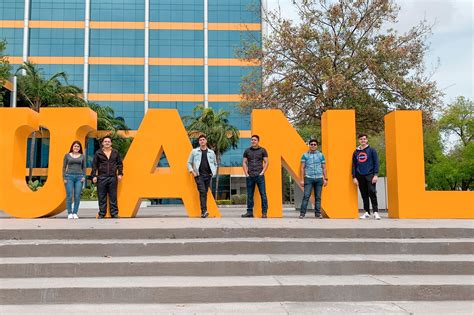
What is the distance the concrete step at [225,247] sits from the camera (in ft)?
19.0

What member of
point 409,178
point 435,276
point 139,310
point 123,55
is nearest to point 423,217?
point 409,178

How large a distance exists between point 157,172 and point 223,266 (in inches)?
176

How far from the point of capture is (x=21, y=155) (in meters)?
9.70

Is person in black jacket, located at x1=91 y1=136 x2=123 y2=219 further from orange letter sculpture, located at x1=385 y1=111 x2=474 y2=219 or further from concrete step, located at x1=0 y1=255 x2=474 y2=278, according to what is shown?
orange letter sculpture, located at x1=385 y1=111 x2=474 y2=219

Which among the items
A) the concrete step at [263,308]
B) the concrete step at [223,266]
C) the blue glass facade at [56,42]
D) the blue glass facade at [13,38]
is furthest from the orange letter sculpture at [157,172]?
the blue glass facade at [13,38]

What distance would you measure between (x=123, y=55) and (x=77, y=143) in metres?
35.8

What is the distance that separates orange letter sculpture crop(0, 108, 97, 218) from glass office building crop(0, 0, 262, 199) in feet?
107

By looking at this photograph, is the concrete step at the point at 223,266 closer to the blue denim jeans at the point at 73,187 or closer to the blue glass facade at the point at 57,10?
the blue denim jeans at the point at 73,187

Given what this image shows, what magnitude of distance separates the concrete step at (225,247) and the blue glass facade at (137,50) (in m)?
36.1

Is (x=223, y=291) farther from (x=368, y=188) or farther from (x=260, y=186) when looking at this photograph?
(x=368, y=188)

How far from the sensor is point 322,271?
543 centimetres

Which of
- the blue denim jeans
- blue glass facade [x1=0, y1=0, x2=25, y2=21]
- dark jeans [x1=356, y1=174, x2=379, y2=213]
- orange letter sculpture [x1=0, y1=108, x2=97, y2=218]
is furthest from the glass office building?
the blue denim jeans

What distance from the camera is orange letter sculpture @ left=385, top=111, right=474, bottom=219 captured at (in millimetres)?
9398

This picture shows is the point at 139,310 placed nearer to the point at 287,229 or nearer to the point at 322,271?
the point at 322,271
